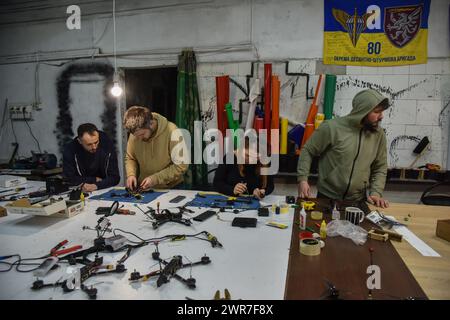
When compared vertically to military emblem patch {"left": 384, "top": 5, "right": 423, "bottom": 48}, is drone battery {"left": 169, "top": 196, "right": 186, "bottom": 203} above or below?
below

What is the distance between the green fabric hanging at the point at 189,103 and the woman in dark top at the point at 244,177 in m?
1.45

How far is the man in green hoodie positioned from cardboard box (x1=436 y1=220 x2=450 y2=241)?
1.72ft

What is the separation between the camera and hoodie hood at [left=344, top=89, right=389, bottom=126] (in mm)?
2209

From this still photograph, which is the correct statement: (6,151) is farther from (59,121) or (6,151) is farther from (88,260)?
(88,260)

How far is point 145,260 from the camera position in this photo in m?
1.42

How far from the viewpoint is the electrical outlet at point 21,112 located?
4.94 m

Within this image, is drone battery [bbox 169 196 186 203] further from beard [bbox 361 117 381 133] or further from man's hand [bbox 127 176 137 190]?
beard [bbox 361 117 381 133]

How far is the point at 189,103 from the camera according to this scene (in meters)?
4.05

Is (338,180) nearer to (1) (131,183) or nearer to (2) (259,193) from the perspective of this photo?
(2) (259,193)

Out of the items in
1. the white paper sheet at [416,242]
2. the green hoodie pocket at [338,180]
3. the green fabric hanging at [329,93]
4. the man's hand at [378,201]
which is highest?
the green fabric hanging at [329,93]

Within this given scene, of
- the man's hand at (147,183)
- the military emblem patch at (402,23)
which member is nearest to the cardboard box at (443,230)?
the man's hand at (147,183)

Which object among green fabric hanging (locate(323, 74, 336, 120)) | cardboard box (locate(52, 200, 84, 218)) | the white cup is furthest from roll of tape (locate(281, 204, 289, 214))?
green fabric hanging (locate(323, 74, 336, 120))

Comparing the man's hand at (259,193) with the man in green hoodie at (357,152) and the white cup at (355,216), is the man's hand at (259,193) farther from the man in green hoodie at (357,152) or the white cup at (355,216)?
the white cup at (355,216)
